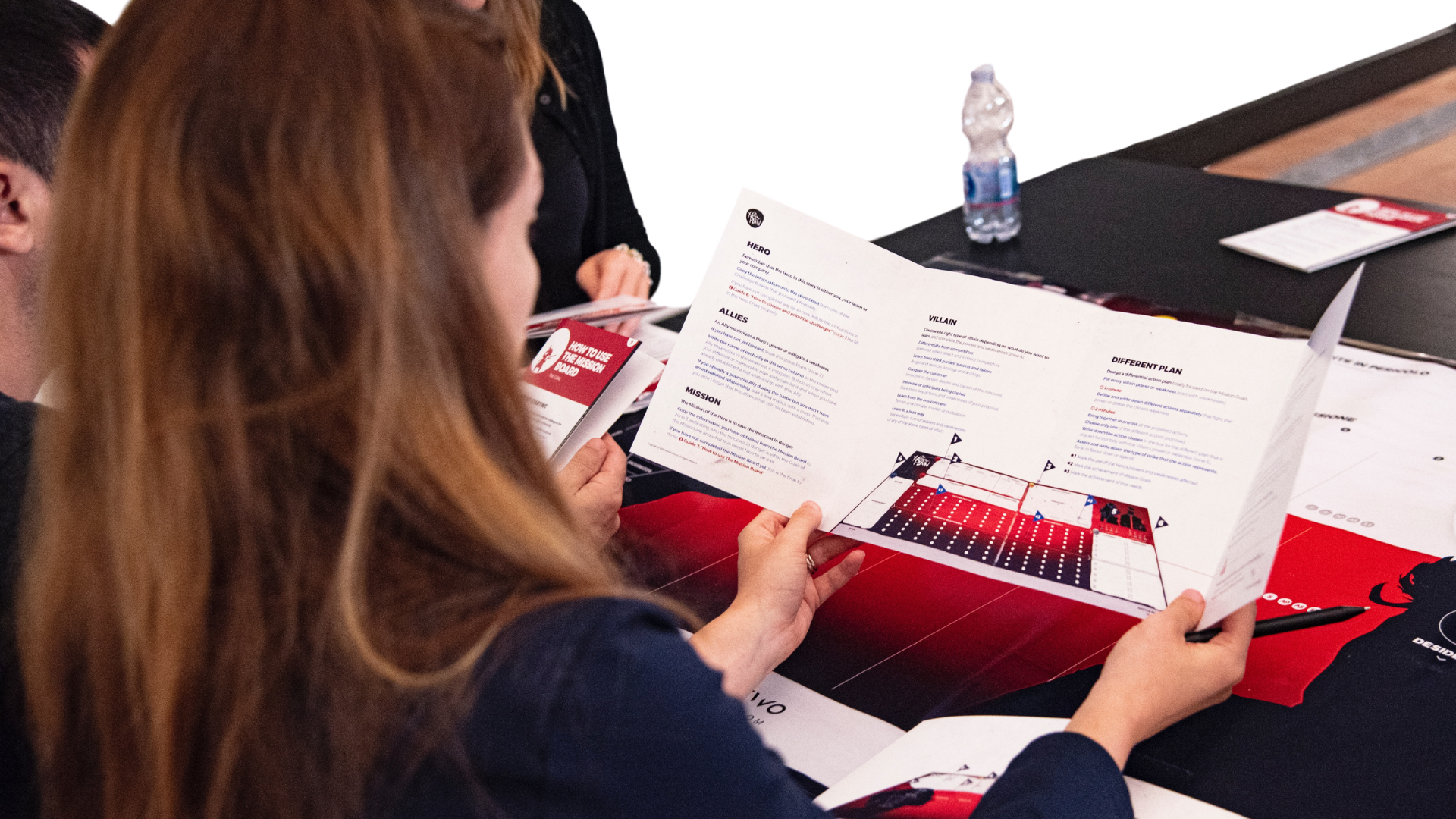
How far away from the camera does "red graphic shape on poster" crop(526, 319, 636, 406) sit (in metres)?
1.18

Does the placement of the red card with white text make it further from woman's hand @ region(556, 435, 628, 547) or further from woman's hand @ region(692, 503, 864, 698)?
woman's hand @ region(692, 503, 864, 698)

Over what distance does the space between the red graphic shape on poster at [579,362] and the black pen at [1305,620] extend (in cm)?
67

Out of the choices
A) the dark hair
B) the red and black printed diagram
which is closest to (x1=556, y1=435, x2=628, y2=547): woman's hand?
the red and black printed diagram

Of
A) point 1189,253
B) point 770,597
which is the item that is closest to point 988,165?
point 1189,253

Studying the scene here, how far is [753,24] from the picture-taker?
104 inches

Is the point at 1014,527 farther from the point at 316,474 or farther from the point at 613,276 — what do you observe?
the point at 613,276

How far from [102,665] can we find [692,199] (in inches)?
92.3

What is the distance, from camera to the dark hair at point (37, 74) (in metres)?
1.00

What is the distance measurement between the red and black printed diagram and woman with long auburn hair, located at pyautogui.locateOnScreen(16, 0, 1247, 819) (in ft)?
1.07

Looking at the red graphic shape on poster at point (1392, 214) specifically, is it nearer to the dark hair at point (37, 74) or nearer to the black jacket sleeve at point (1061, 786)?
the black jacket sleeve at point (1061, 786)

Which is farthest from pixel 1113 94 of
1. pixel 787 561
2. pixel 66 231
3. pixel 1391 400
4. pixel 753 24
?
pixel 66 231

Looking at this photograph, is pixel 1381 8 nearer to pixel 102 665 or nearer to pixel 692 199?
pixel 692 199

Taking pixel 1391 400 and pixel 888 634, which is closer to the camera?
pixel 888 634

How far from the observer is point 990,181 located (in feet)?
5.08
